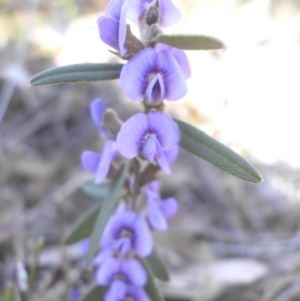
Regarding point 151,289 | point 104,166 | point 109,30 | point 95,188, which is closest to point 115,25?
point 109,30

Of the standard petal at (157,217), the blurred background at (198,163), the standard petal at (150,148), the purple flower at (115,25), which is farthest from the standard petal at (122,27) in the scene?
the blurred background at (198,163)

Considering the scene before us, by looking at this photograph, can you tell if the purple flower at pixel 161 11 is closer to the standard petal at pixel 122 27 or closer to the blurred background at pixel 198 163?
the standard petal at pixel 122 27

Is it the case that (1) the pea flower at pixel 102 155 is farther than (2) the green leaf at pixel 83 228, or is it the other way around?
(2) the green leaf at pixel 83 228

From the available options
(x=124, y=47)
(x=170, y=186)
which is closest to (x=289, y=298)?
(x=170, y=186)

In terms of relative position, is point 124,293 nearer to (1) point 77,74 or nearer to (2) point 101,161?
(2) point 101,161

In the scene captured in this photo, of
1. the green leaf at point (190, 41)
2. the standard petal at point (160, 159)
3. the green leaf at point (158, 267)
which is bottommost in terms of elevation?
the green leaf at point (158, 267)

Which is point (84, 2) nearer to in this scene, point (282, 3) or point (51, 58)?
point (51, 58)

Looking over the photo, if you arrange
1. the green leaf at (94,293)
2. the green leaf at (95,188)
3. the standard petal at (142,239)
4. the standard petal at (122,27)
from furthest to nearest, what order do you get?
the green leaf at (95,188)
the green leaf at (94,293)
the standard petal at (142,239)
the standard petal at (122,27)
